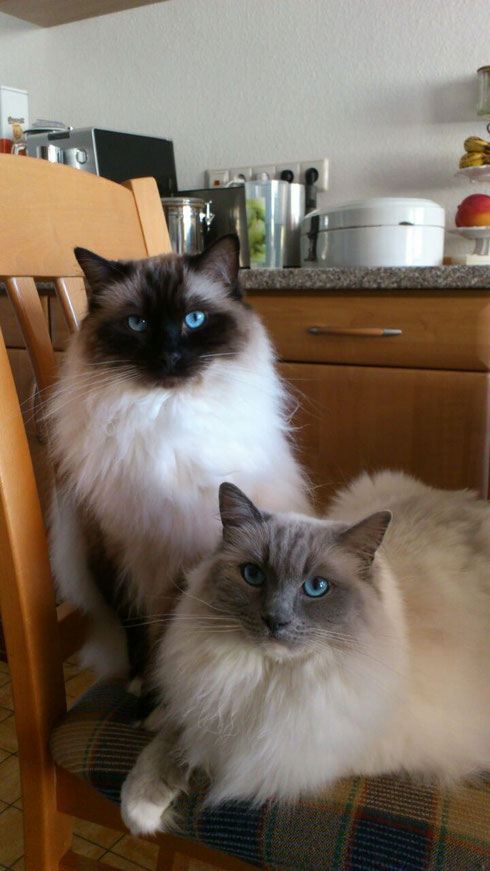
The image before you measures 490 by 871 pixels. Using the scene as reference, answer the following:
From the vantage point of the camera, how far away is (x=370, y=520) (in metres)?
0.67

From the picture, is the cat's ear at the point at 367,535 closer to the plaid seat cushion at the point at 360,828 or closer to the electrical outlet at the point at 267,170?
the plaid seat cushion at the point at 360,828

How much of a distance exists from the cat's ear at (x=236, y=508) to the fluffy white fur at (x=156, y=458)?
0.46 feet

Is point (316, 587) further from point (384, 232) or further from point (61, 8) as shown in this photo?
point (61, 8)

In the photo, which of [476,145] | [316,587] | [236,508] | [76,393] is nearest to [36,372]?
[76,393]

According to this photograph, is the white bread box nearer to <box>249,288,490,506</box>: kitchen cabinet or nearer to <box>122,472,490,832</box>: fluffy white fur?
<box>249,288,490,506</box>: kitchen cabinet

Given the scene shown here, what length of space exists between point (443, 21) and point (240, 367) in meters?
1.73

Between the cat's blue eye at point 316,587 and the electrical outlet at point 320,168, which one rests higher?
the electrical outlet at point 320,168

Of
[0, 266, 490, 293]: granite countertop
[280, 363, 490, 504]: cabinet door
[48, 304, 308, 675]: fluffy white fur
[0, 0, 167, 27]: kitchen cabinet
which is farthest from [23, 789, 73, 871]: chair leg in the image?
[0, 0, 167, 27]: kitchen cabinet

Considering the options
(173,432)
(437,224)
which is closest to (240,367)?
(173,432)

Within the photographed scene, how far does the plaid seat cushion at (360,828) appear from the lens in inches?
23.9

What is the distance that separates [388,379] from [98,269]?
3.22ft

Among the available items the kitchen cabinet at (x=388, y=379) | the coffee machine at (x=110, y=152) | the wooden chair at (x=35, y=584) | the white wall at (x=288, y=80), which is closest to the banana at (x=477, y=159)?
the white wall at (x=288, y=80)

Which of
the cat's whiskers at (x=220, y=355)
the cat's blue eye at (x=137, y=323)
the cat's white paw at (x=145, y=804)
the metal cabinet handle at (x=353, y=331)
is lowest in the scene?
the cat's white paw at (x=145, y=804)

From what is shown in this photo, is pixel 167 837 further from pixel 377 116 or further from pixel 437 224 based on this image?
pixel 377 116
